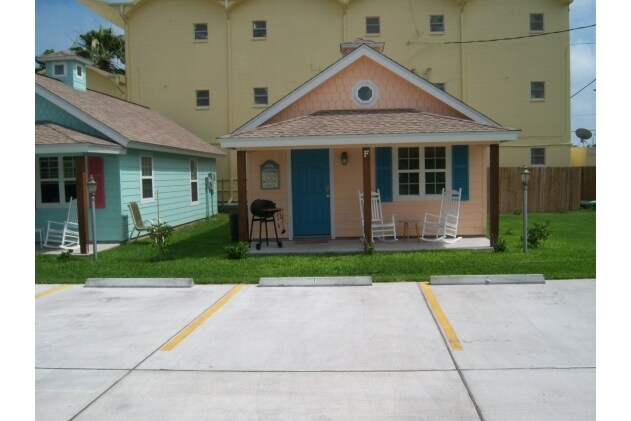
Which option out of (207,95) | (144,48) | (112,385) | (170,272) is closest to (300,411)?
(112,385)

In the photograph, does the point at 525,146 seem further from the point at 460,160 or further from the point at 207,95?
the point at 207,95

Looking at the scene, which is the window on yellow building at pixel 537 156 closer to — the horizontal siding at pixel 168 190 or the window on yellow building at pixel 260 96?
the window on yellow building at pixel 260 96

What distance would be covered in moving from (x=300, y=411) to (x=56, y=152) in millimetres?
10208

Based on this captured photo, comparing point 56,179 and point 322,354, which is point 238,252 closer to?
point 322,354

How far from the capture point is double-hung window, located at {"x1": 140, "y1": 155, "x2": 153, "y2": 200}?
15297 mm

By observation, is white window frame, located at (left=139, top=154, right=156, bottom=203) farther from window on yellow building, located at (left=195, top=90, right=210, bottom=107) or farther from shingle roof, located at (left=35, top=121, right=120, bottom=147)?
window on yellow building, located at (left=195, top=90, right=210, bottom=107)

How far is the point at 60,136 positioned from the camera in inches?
503

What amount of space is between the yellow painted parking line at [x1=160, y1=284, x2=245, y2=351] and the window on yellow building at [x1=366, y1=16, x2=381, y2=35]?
18147 mm

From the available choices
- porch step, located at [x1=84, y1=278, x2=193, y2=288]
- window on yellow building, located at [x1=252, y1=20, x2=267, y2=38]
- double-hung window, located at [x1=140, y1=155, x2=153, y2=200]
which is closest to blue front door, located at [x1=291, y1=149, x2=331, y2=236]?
double-hung window, located at [x1=140, y1=155, x2=153, y2=200]

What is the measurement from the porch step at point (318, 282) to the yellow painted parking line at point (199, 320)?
48cm

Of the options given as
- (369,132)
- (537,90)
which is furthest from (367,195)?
(537,90)

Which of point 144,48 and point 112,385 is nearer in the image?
point 112,385

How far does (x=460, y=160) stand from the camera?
1342 centimetres

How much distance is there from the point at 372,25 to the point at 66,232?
53.2ft
